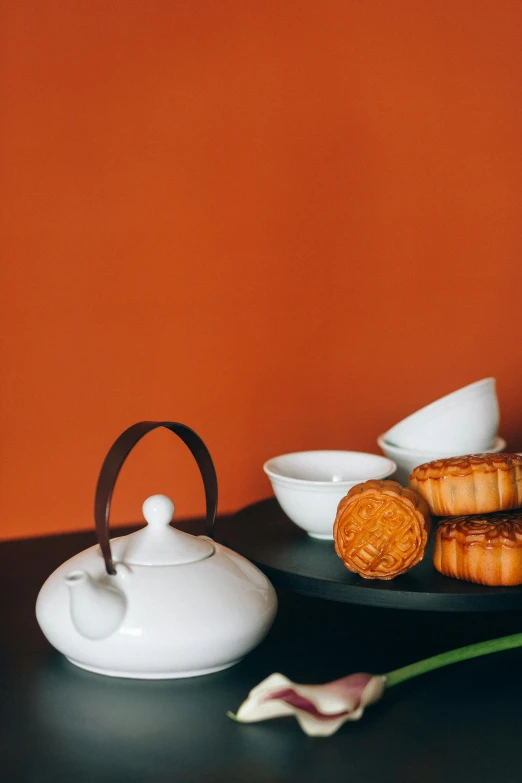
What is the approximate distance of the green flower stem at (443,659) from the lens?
0.87m

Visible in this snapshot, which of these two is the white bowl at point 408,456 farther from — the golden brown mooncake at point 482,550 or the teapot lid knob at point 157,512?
the teapot lid knob at point 157,512

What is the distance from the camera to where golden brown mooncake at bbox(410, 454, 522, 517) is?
1009 mm

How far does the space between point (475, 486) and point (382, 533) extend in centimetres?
13

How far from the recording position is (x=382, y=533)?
0.96 m

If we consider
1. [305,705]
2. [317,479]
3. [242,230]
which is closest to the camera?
[305,705]

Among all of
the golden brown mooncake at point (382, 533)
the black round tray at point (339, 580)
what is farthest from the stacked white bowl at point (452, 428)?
the golden brown mooncake at point (382, 533)

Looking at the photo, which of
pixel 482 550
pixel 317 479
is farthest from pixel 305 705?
pixel 317 479

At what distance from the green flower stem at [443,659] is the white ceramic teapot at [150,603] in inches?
5.8

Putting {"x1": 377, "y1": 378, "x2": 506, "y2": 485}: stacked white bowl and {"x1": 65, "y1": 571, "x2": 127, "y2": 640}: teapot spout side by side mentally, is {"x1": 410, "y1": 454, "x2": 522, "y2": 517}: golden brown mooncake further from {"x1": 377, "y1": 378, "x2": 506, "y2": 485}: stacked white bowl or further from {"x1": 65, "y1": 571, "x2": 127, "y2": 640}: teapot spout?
{"x1": 65, "y1": 571, "x2": 127, "y2": 640}: teapot spout

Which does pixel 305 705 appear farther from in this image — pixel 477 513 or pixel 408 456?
pixel 408 456

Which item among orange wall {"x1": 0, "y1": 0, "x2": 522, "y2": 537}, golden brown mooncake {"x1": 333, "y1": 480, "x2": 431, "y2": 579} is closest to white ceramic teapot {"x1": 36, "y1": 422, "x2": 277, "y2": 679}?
golden brown mooncake {"x1": 333, "y1": 480, "x2": 431, "y2": 579}

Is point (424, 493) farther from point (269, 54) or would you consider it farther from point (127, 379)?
point (269, 54)

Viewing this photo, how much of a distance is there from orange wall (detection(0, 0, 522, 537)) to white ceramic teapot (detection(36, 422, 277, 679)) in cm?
67

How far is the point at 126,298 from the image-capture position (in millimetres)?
1570
